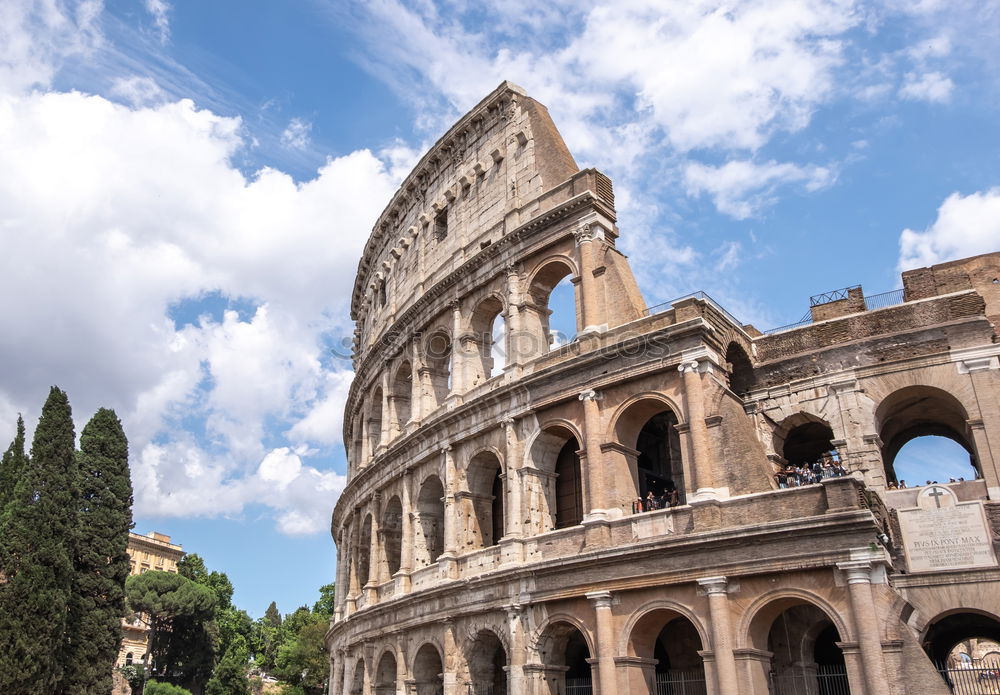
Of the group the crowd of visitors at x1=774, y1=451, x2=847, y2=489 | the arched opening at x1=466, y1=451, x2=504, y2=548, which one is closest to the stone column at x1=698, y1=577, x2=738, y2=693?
the crowd of visitors at x1=774, y1=451, x2=847, y2=489

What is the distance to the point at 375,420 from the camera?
29.6 metres

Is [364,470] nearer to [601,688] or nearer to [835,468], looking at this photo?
[601,688]

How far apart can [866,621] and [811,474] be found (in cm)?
330

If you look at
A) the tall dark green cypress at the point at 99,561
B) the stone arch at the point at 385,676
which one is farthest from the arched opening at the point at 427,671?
the tall dark green cypress at the point at 99,561

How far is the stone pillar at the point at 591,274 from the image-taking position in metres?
20.0

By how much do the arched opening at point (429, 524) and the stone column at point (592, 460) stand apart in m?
5.98

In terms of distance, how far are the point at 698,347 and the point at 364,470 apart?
14.1 meters

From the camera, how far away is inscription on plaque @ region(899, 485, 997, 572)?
15859 mm

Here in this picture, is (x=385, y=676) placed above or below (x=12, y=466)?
below

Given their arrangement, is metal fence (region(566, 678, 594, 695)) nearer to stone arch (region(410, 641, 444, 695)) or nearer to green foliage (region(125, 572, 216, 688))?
stone arch (region(410, 641, 444, 695))

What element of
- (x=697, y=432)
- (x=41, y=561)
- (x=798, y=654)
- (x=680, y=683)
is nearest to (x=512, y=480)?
(x=697, y=432)

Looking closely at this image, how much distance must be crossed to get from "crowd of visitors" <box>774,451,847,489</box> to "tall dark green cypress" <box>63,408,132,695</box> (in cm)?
2083

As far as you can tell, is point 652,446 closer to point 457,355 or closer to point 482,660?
point 457,355

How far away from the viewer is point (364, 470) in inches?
1096
